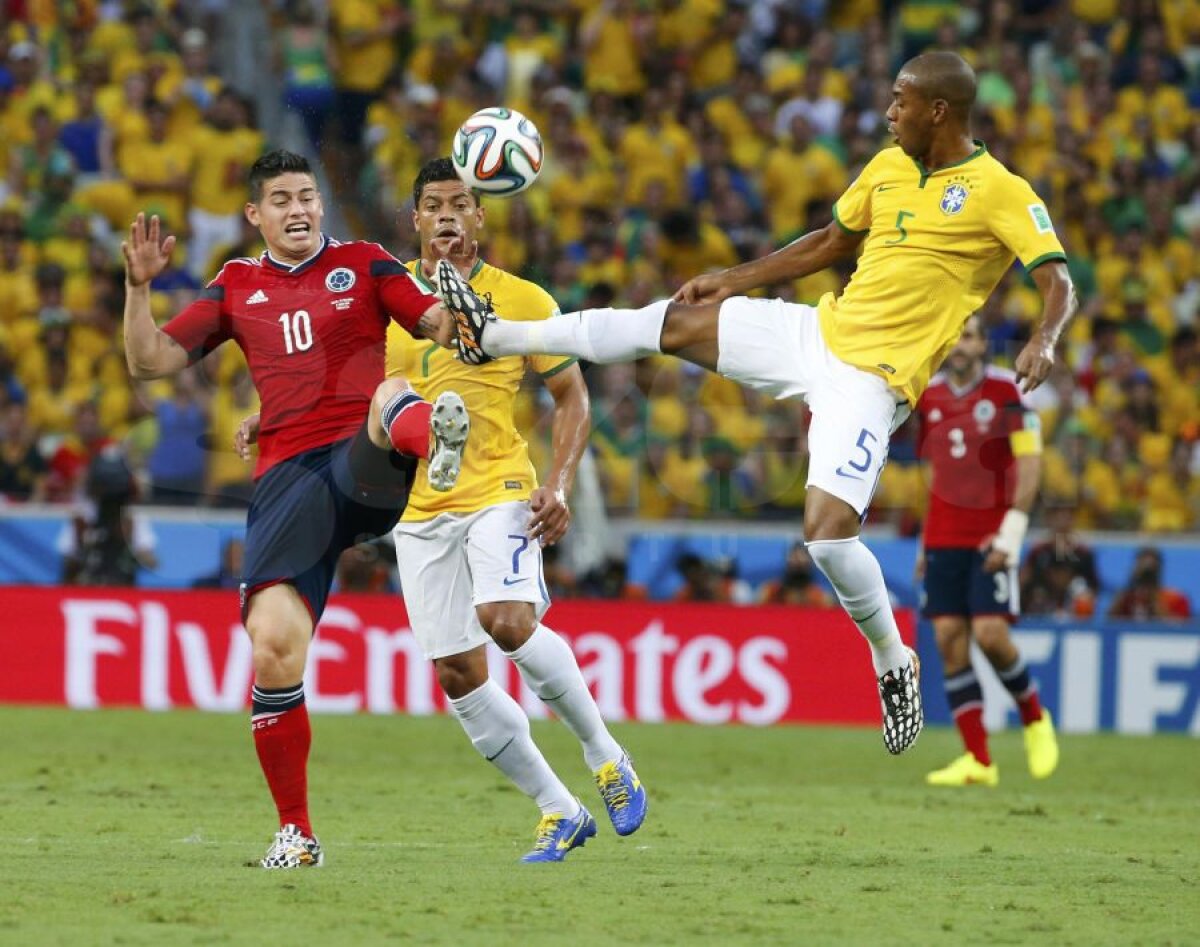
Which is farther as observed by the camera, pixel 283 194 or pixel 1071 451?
pixel 1071 451

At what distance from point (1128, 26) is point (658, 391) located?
8.01 metres

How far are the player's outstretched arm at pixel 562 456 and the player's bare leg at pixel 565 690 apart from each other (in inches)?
13.1

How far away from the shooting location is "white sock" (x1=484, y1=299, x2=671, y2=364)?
303 inches

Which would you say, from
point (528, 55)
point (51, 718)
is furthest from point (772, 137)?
point (51, 718)

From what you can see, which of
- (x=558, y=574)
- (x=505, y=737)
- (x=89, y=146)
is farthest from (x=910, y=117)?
(x=89, y=146)

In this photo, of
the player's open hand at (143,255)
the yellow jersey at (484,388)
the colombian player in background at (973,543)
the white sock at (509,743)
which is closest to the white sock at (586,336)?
the yellow jersey at (484,388)

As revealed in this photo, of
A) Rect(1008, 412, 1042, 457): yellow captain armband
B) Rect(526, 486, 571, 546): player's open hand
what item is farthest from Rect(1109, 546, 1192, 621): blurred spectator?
Rect(526, 486, 571, 546): player's open hand

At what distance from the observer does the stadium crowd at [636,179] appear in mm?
Result: 15414

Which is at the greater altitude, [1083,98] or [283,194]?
[1083,98]

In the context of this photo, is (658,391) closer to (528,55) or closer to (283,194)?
(528,55)

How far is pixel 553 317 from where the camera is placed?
8.00 metres

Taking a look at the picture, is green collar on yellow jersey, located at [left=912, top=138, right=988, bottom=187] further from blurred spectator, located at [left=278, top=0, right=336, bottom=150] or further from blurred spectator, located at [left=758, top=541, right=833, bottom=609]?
blurred spectator, located at [left=278, top=0, right=336, bottom=150]

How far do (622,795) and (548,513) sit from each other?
1197 millimetres

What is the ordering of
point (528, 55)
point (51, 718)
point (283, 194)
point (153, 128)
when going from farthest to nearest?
point (528, 55) → point (153, 128) → point (51, 718) → point (283, 194)
